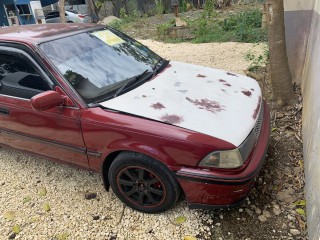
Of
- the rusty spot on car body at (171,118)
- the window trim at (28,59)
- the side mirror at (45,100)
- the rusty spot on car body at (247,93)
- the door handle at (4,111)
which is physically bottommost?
the rusty spot on car body at (247,93)

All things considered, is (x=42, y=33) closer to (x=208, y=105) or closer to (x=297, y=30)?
(x=208, y=105)

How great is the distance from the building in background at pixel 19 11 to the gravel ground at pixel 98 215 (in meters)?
14.2

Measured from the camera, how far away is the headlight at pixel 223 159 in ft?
7.14

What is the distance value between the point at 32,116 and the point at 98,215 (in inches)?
44.2

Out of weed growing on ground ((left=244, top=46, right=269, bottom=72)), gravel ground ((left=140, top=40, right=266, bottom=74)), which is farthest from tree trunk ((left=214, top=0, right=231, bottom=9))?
weed growing on ground ((left=244, top=46, right=269, bottom=72))

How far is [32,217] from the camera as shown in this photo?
2789 mm

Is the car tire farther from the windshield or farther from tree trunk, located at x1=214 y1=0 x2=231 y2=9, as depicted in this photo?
tree trunk, located at x1=214 y1=0 x2=231 y2=9

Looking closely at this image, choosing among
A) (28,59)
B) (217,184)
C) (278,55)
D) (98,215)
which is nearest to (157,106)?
(217,184)

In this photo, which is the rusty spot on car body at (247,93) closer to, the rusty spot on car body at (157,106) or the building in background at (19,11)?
the rusty spot on car body at (157,106)

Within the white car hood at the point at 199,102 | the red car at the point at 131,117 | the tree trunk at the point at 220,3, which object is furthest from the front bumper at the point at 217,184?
the tree trunk at the point at 220,3

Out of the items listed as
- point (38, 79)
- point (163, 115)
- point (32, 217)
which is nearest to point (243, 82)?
point (163, 115)

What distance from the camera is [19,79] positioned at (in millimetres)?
2869

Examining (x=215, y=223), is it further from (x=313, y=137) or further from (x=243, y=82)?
(x=243, y=82)

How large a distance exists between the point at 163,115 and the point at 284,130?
205cm
